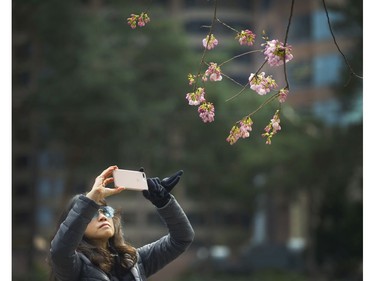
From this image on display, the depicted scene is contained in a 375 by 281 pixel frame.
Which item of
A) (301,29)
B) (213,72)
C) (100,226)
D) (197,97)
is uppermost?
(301,29)

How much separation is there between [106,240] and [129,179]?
38 centimetres

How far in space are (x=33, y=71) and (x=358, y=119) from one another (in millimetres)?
12827

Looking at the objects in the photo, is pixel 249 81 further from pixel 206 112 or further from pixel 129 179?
pixel 129 179

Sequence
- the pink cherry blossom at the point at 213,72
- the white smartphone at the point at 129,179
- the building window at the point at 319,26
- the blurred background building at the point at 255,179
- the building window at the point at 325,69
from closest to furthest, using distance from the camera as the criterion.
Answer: the white smartphone at the point at 129,179 → the pink cherry blossom at the point at 213,72 → the blurred background building at the point at 255,179 → the building window at the point at 325,69 → the building window at the point at 319,26

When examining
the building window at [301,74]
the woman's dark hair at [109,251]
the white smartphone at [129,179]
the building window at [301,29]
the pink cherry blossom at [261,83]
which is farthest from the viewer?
the building window at [301,29]

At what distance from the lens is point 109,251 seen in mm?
3791

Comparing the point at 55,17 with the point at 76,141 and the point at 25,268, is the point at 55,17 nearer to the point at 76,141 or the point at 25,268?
the point at 76,141

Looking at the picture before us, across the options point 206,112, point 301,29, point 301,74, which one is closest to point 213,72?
point 206,112

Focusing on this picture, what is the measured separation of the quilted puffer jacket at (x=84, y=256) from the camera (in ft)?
11.7

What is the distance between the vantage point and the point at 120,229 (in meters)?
3.85

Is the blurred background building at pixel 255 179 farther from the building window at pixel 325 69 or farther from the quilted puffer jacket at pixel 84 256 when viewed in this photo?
the quilted puffer jacket at pixel 84 256

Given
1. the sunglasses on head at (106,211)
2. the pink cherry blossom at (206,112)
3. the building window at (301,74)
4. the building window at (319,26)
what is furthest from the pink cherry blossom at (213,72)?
the building window at (319,26)

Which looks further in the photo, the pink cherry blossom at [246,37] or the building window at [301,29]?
the building window at [301,29]

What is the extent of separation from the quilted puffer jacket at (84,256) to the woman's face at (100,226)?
0.32ft
